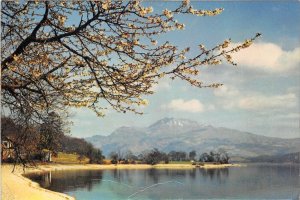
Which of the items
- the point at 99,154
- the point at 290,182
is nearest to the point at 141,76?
the point at 99,154

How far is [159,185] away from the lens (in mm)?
23500

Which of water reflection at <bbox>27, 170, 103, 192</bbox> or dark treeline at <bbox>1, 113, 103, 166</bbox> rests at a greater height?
dark treeline at <bbox>1, 113, 103, 166</bbox>

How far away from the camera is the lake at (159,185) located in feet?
66.7

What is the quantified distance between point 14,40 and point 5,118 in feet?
4.32

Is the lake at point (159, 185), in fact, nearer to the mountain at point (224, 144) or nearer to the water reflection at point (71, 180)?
the water reflection at point (71, 180)

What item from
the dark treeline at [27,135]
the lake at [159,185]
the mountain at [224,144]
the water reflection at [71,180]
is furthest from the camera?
the mountain at [224,144]

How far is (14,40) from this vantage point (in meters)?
7.22

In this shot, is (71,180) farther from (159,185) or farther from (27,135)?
(27,135)

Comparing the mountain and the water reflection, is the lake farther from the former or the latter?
the mountain

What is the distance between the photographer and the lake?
66.7 feet

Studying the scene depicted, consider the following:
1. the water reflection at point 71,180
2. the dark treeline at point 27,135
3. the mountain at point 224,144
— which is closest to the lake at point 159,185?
the water reflection at point 71,180

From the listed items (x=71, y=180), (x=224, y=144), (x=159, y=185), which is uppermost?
(x=224, y=144)

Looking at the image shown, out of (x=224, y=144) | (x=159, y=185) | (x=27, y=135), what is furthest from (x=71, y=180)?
(x=224, y=144)

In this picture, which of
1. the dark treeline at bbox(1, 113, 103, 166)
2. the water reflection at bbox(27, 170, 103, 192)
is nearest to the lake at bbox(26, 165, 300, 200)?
the water reflection at bbox(27, 170, 103, 192)
